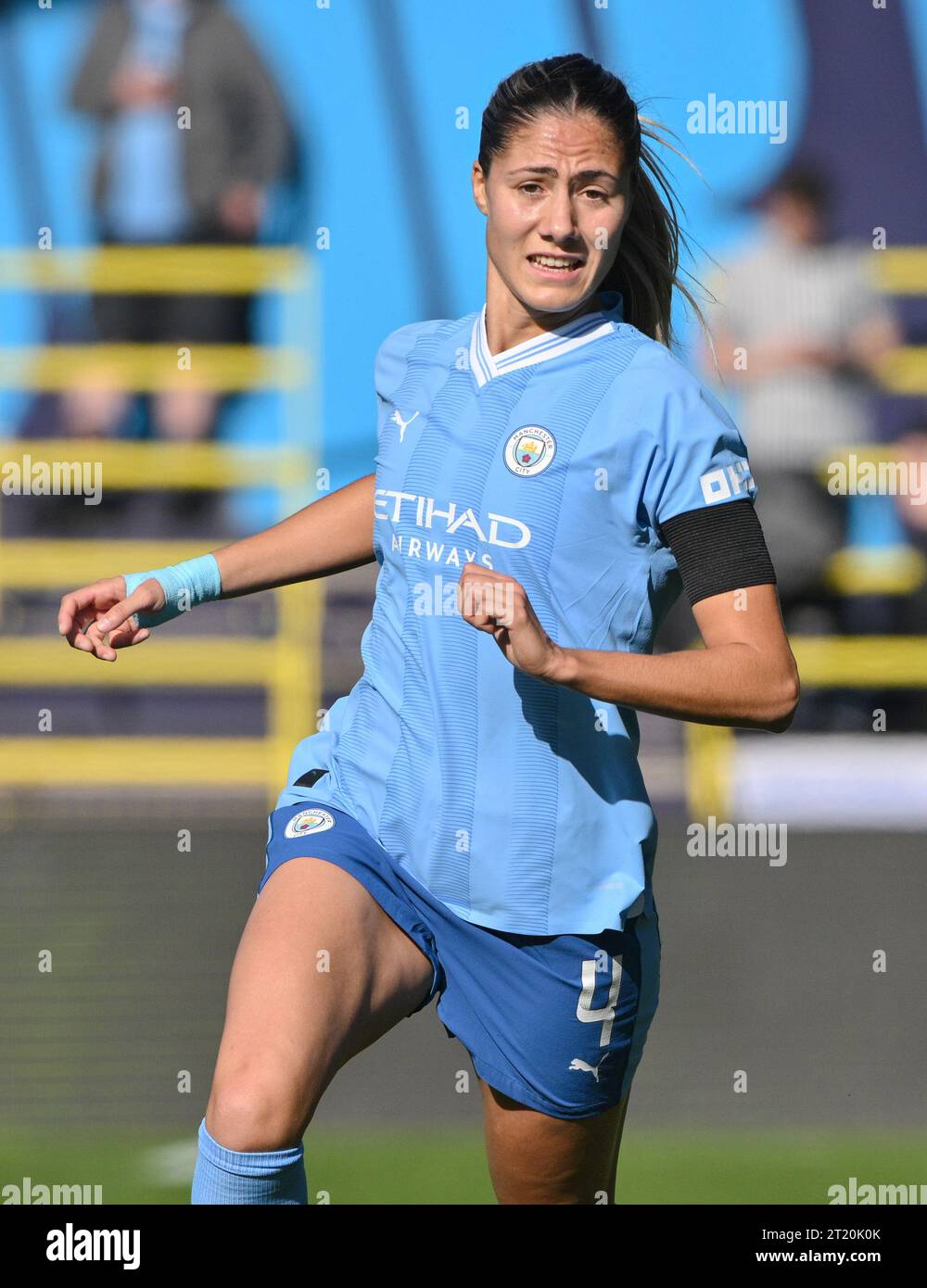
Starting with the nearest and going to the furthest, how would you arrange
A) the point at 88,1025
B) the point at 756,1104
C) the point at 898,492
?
the point at 756,1104, the point at 88,1025, the point at 898,492

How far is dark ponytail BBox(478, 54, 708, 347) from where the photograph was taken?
2418 mm

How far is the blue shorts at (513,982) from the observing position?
7.97 ft

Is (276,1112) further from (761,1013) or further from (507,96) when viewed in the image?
(761,1013)

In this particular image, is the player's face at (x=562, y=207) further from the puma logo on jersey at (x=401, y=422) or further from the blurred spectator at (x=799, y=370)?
the blurred spectator at (x=799, y=370)

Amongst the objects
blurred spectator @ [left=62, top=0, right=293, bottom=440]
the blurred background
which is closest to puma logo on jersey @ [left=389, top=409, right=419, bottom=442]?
the blurred background

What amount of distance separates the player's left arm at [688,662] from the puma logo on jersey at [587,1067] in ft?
1.65

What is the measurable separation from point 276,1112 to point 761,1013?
295 cm

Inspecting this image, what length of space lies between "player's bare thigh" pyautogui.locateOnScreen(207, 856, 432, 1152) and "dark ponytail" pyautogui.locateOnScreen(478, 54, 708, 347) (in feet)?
2.86

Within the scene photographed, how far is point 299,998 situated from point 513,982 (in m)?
0.33

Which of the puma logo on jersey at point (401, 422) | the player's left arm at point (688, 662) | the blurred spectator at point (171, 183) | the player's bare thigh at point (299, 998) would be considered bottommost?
the player's bare thigh at point (299, 998)

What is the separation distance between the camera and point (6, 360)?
8.23m

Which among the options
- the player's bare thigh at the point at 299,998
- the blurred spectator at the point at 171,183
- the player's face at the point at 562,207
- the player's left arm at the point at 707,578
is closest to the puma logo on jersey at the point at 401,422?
the player's face at the point at 562,207

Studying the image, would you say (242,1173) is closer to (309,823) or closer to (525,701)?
(309,823)
